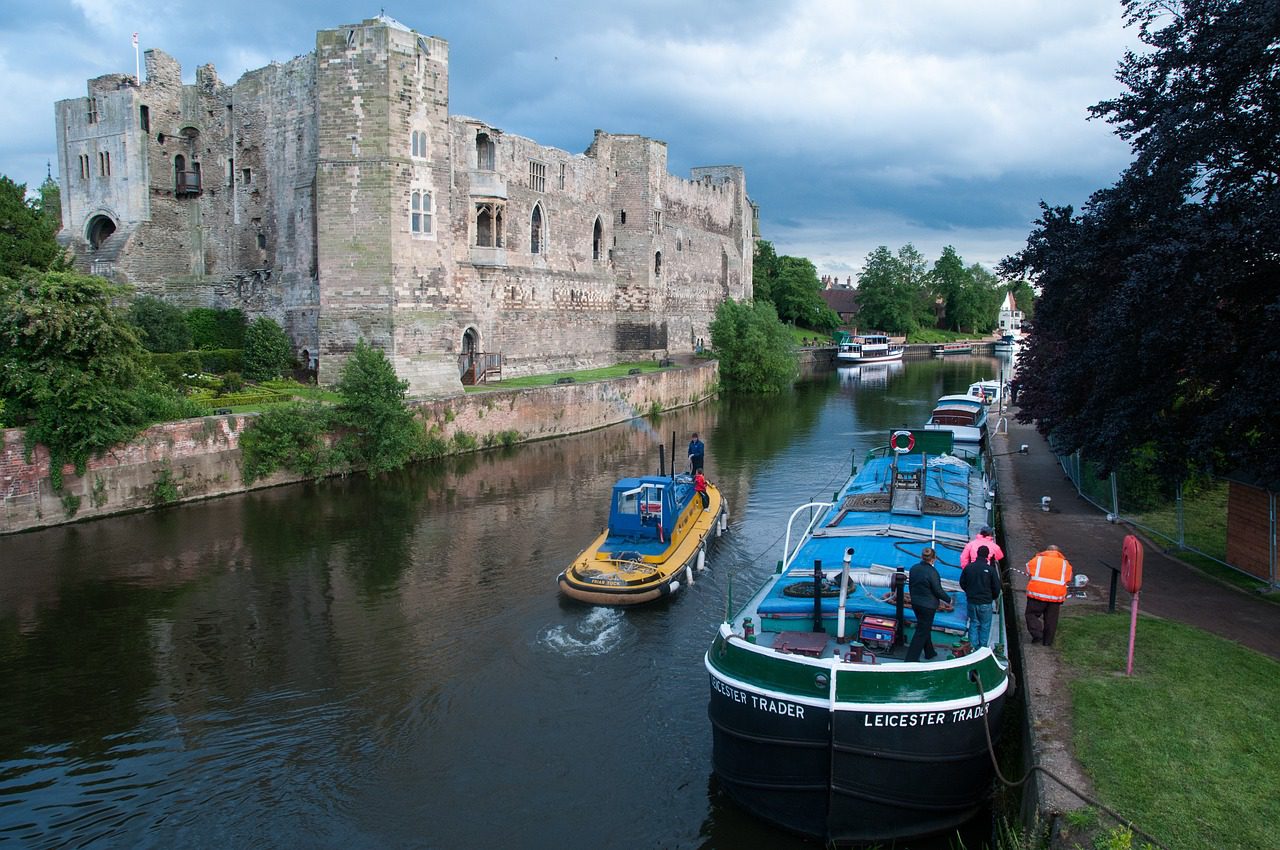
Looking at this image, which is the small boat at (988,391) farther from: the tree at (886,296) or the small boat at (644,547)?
the tree at (886,296)

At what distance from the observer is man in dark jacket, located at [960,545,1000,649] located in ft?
32.1

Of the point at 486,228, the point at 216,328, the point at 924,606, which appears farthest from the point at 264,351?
the point at 924,606

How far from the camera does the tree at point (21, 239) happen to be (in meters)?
28.5

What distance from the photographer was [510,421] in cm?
3144

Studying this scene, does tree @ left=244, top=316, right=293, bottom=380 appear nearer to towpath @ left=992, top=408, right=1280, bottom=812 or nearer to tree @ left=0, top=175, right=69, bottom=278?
tree @ left=0, top=175, right=69, bottom=278

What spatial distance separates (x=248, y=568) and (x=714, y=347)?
122 ft

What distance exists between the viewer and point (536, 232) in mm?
42594

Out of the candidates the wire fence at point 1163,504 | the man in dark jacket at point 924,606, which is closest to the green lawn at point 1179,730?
the man in dark jacket at point 924,606

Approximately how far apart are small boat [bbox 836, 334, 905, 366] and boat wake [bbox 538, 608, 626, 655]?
6703 cm

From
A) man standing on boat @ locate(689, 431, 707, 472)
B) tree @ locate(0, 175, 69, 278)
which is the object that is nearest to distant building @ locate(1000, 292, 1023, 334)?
man standing on boat @ locate(689, 431, 707, 472)

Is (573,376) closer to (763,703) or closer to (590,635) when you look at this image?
(590,635)

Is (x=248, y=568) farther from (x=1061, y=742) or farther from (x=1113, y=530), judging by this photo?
(x=1113, y=530)

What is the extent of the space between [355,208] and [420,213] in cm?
214

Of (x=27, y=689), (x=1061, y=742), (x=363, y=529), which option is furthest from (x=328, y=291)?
(x=1061, y=742)
